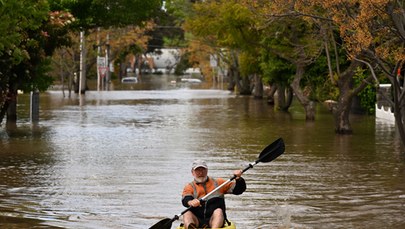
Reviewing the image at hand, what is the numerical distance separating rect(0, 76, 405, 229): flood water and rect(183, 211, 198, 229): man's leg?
1869 millimetres

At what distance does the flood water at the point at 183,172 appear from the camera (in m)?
15.1

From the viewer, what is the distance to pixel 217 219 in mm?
12070

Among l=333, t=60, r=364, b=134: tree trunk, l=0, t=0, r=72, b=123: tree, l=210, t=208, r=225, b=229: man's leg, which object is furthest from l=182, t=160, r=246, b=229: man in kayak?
l=333, t=60, r=364, b=134: tree trunk

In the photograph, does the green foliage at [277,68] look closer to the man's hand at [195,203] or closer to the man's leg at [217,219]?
the man's leg at [217,219]

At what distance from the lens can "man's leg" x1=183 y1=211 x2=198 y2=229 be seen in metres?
12.0

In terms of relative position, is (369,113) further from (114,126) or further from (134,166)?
(134,166)

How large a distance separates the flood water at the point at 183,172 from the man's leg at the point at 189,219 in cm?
187

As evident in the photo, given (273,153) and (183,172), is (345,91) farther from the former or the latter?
(273,153)

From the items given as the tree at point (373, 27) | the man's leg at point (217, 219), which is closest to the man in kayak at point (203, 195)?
the man's leg at point (217, 219)

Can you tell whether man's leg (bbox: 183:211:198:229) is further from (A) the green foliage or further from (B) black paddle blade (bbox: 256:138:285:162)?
(A) the green foliage

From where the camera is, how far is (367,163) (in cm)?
2309

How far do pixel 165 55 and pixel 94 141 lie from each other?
158002 mm

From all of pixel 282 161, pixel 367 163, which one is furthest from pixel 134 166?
pixel 367 163

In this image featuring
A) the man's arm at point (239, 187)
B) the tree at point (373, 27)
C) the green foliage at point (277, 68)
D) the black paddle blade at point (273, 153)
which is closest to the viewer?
the man's arm at point (239, 187)
